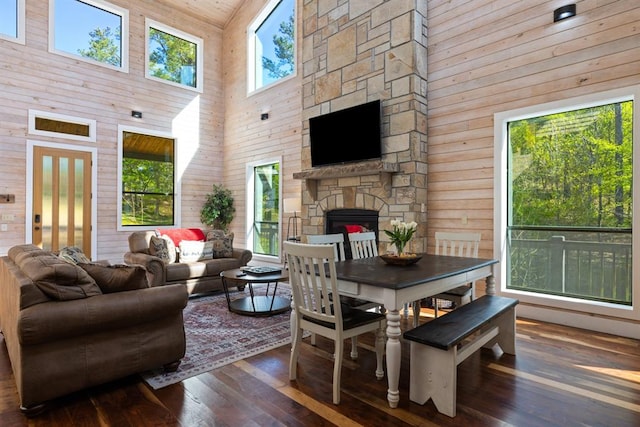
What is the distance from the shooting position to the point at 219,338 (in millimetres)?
3395

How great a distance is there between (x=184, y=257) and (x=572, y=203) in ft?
16.0

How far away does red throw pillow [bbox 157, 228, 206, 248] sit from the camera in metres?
5.37

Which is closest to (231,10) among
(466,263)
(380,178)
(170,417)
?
(380,178)

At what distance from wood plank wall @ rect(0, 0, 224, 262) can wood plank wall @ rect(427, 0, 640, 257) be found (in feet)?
17.8

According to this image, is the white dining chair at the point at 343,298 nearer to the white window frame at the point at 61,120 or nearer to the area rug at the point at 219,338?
the area rug at the point at 219,338

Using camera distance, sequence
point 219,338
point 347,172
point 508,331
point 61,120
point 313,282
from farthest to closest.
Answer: point 61,120, point 347,172, point 219,338, point 508,331, point 313,282

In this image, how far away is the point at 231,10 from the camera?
814 centimetres

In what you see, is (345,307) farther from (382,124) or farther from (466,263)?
(382,124)

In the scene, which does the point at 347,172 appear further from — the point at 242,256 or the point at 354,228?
the point at 242,256

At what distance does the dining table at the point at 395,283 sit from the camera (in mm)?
2203

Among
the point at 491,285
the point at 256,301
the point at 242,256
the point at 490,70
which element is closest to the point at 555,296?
the point at 491,285

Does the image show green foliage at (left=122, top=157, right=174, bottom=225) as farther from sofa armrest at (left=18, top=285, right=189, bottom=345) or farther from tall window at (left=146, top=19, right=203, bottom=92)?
sofa armrest at (left=18, top=285, right=189, bottom=345)

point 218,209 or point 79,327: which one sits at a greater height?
point 218,209

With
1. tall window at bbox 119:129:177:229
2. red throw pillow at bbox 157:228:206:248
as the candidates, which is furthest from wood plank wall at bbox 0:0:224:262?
red throw pillow at bbox 157:228:206:248
